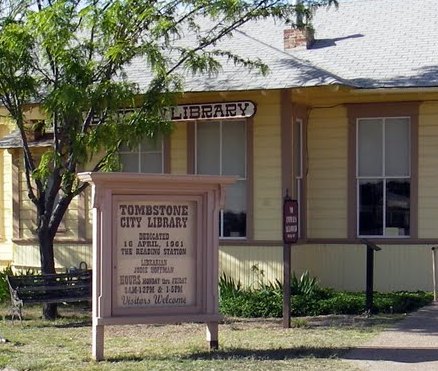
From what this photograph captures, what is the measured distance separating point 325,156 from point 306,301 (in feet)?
11.1

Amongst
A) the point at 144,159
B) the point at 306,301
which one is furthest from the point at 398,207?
the point at 144,159

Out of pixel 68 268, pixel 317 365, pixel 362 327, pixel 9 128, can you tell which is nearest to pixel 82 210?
pixel 68 268

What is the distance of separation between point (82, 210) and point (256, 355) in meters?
8.07

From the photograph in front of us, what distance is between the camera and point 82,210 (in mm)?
18438

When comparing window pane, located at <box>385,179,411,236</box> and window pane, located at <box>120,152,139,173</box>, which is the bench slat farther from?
window pane, located at <box>385,179,411,236</box>

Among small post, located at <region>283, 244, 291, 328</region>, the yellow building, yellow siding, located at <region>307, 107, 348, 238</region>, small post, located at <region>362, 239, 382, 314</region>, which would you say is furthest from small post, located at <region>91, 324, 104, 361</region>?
yellow siding, located at <region>307, 107, 348, 238</region>

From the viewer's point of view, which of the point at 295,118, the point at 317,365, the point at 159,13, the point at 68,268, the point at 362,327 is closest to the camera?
the point at 317,365

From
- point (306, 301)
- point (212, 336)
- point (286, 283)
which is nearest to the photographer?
point (212, 336)

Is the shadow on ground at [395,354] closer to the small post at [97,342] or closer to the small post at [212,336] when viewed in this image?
the small post at [212,336]

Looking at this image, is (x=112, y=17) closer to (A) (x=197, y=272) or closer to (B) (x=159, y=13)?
(B) (x=159, y=13)

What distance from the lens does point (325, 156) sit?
57.2 feet

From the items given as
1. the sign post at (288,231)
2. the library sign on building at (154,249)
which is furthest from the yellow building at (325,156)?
the library sign on building at (154,249)

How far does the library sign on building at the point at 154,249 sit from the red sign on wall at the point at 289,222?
1.88 metres

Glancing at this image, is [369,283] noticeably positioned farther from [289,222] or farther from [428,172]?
[428,172]
